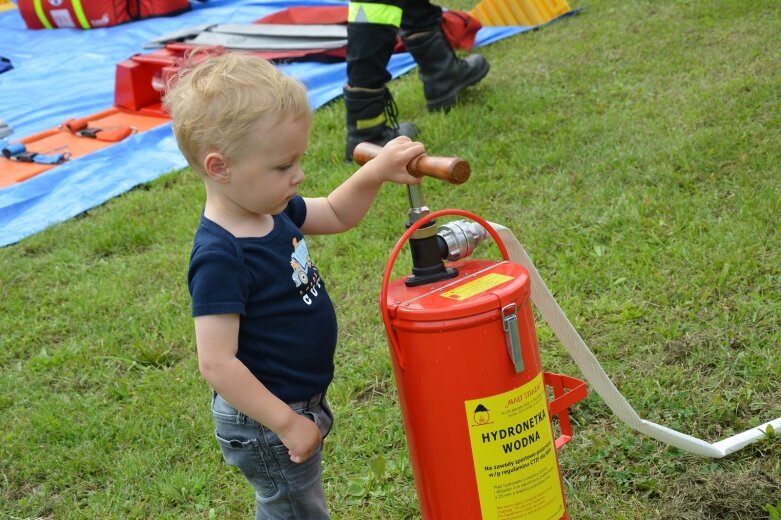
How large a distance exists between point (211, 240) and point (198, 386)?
1.53m

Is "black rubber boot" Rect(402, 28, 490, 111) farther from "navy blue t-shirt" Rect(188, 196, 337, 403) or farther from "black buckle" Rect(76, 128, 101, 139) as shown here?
"navy blue t-shirt" Rect(188, 196, 337, 403)

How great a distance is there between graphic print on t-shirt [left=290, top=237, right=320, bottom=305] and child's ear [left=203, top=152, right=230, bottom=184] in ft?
0.74

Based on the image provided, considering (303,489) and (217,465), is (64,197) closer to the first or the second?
(217,465)

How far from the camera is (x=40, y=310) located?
156 inches

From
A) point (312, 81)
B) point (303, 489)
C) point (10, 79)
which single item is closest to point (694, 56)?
point (312, 81)

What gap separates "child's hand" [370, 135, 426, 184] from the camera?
6.34 feet

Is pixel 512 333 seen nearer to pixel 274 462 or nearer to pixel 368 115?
pixel 274 462

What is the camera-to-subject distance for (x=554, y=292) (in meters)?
3.30

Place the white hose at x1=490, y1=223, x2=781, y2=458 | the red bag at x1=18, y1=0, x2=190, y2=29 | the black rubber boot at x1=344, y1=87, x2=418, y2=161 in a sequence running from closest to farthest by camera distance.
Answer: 1. the white hose at x1=490, y1=223, x2=781, y2=458
2. the black rubber boot at x1=344, y1=87, x2=418, y2=161
3. the red bag at x1=18, y1=0, x2=190, y2=29

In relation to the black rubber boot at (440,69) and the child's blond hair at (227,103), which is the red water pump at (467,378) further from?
the black rubber boot at (440,69)

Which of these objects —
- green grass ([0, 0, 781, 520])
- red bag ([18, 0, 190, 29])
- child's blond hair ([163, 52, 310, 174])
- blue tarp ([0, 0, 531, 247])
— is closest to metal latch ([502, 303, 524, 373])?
child's blond hair ([163, 52, 310, 174])

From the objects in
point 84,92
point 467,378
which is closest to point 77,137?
point 84,92

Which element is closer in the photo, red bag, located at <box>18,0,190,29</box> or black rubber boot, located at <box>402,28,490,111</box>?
black rubber boot, located at <box>402,28,490,111</box>

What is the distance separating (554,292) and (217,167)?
178 cm
